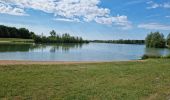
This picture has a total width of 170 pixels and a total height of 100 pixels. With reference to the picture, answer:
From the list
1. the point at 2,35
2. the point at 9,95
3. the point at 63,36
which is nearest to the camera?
the point at 9,95

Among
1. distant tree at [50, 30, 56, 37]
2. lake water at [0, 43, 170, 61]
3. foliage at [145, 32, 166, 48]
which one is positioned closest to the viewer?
lake water at [0, 43, 170, 61]

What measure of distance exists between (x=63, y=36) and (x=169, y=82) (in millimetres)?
126262

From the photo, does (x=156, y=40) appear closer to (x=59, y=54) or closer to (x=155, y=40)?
(x=155, y=40)

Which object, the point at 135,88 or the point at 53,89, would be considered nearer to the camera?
the point at 53,89

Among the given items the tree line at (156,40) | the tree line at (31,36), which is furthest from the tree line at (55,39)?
the tree line at (156,40)

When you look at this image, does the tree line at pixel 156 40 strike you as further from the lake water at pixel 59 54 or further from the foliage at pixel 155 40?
the lake water at pixel 59 54

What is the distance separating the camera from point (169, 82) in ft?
34.5

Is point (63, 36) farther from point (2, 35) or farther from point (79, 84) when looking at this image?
point (79, 84)

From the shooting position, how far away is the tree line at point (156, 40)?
10688cm

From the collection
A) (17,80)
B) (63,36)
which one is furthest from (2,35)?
(17,80)

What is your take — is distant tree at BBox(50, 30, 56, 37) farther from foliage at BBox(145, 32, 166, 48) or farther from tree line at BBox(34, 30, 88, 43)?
foliage at BBox(145, 32, 166, 48)

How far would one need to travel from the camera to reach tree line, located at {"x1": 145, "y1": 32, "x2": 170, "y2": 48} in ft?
351

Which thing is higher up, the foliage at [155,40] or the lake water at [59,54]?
the foliage at [155,40]

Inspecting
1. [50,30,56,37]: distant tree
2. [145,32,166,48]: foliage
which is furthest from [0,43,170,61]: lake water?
[50,30,56,37]: distant tree
